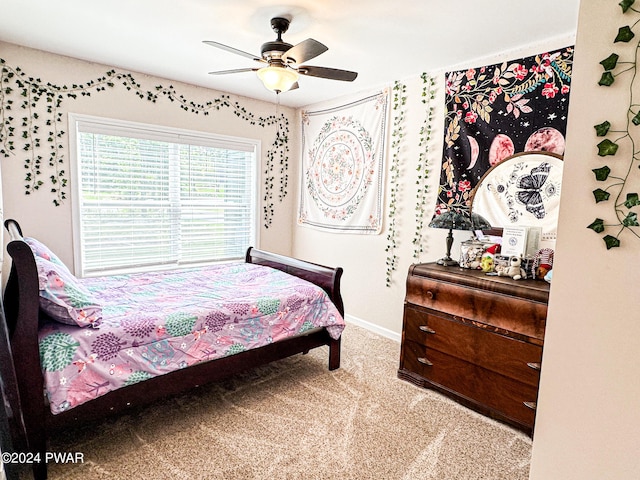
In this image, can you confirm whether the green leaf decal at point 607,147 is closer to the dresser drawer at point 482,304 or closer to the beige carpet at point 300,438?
the dresser drawer at point 482,304

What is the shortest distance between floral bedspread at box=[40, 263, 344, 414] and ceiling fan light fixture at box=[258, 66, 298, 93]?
144 centimetres

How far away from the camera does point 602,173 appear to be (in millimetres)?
943

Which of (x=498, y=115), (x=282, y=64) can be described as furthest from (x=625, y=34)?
(x=498, y=115)

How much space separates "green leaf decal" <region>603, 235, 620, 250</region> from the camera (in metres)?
0.94

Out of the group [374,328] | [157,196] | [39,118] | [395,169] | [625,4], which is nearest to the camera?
[625,4]

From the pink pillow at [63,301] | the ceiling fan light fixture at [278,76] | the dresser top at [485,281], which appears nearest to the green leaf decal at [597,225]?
the dresser top at [485,281]

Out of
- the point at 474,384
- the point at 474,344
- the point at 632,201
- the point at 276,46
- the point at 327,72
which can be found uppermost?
the point at 276,46

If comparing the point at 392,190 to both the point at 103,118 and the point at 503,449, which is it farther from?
the point at 103,118

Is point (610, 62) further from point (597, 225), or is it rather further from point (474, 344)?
point (474, 344)

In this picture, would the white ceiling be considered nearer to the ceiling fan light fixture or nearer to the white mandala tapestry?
the ceiling fan light fixture

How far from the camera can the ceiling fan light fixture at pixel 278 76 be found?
2.27 meters

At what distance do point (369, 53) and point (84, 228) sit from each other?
297 centimetres

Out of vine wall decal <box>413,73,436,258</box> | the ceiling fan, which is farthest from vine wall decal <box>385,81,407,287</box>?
the ceiling fan

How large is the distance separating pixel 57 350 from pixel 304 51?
2036 millimetres
